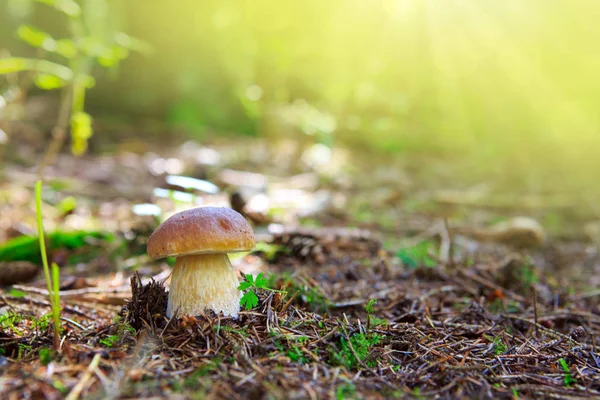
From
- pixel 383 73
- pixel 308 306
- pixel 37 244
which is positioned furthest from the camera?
pixel 383 73

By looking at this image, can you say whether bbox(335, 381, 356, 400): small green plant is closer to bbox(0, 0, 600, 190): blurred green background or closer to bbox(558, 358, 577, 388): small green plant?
bbox(558, 358, 577, 388): small green plant

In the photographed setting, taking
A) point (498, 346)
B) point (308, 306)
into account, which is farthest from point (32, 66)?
point (498, 346)

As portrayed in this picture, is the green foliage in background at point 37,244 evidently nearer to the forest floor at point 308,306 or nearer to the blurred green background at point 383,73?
the forest floor at point 308,306

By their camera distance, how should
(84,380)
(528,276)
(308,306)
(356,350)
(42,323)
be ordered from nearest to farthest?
(84,380)
(356,350)
(42,323)
(308,306)
(528,276)

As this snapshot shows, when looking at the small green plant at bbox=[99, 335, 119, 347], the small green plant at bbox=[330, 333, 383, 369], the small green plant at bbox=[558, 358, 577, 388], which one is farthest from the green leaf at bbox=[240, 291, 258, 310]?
the small green plant at bbox=[558, 358, 577, 388]

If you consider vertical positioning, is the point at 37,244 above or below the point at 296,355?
above

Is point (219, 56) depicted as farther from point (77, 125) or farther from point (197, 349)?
point (197, 349)

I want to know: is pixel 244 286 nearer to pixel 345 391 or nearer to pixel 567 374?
pixel 345 391
